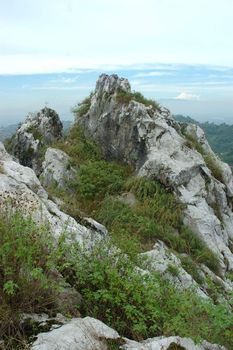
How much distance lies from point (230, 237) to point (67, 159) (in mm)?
7769

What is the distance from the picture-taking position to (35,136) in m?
23.4

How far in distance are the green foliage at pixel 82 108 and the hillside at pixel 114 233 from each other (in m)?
0.08

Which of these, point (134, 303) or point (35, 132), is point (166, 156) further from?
point (134, 303)

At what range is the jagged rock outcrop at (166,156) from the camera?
54.5 ft

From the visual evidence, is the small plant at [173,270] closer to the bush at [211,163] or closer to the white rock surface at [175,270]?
the white rock surface at [175,270]

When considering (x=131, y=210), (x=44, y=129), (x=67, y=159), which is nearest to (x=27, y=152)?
(x=44, y=129)

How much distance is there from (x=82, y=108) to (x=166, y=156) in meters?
7.26

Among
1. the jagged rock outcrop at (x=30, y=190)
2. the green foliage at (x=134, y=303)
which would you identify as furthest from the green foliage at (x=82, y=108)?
the green foliage at (x=134, y=303)

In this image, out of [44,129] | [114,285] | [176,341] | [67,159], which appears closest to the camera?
[176,341]

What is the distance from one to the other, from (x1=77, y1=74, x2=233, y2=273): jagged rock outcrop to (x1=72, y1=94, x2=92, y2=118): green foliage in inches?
28.5

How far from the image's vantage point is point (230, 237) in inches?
699

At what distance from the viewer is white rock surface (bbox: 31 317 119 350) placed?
5285 millimetres

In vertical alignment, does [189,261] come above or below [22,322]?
below

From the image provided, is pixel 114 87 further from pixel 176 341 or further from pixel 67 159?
pixel 176 341
